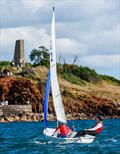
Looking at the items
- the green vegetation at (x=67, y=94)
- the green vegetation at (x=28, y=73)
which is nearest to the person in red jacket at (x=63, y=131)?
the green vegetation at (x=67, y=94)

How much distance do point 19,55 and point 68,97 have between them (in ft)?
87.5

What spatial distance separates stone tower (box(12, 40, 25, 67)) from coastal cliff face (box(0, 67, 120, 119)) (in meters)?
6.97

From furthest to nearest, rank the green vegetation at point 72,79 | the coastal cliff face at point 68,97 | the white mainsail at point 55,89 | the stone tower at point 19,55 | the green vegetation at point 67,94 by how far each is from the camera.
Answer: the green vegetation at point 72,79, the stone tower at point 19,55, the green vegetation at point 67,94, the coastal cliff face at point 68,97, the white mainsail at point 55,89

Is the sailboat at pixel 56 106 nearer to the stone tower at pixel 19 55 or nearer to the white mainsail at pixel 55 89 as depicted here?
the white mainsail at pixel 55 89

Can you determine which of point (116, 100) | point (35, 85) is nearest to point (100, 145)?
point (35, 85)

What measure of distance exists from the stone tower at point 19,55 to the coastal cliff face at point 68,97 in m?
6.97

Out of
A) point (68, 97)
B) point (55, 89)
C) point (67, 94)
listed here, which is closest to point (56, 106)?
point (55, 89)

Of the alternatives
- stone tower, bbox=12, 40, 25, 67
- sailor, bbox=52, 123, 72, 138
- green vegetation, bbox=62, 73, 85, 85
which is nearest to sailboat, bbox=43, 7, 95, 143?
sailor, bbox=52, 123, 72, 138

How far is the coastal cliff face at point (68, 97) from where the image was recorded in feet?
528

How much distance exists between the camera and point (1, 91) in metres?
165

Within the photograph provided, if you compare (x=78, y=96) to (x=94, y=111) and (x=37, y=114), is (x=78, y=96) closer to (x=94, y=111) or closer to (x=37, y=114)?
(x=94, y=111)

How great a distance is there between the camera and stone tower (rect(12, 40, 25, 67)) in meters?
191

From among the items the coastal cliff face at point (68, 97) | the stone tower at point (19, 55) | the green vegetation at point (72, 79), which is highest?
the stone tower at point (19, 55)

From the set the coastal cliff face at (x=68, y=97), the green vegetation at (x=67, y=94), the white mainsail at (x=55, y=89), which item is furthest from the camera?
the green vegetation at (x=67, y=94)
